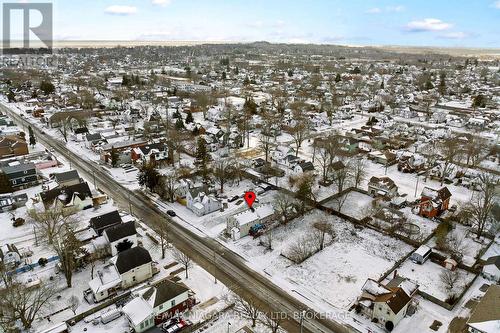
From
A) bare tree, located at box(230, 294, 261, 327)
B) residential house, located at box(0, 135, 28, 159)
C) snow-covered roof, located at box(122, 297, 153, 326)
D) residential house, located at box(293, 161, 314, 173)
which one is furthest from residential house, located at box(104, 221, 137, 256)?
residential house, located at box(0, 135, 28, 159)

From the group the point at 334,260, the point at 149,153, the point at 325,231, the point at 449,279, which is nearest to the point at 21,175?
the point at 149,153

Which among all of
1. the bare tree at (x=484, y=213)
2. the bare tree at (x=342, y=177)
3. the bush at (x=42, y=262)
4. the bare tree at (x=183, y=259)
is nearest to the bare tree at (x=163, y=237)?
the bare tree at (x=183, y=259)

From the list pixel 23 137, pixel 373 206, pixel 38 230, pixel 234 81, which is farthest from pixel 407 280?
pixel 234 81

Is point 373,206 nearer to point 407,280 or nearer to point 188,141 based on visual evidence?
point 407,280

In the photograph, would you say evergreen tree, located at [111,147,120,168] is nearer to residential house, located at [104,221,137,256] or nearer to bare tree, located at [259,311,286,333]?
residential house, located at [104,221,137,256]

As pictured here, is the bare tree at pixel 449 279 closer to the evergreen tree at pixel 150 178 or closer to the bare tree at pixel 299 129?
the bare tree at pixel 299 129

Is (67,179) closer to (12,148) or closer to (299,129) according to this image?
(12,148)
